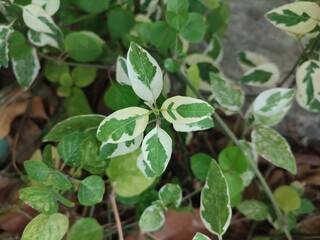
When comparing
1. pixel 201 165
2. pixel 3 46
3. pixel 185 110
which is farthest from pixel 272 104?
pixel 3 46

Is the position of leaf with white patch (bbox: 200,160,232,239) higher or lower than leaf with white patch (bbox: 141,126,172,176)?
lower

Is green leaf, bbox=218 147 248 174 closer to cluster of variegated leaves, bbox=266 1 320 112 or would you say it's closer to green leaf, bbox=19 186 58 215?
cluster of variegated leaves, bbox=266 1 320 112

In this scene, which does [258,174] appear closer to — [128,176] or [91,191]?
[128,176]

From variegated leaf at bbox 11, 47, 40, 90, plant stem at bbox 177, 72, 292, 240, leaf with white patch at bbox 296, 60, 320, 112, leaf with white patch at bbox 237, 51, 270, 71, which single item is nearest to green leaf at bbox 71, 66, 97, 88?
variegated leaf at bbox 11, 47, 40, 90

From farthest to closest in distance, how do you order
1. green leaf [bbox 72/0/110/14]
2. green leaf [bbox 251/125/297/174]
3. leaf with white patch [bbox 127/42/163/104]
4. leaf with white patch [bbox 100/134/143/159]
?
1. green leaf [bbox 72/0/110/14]
2. green leaf [bbox 251/125/297/174]
3. leaf with white patch [bbox 100/134/143/159]
4. leaf with white patch [bbox 127/42/163/104]

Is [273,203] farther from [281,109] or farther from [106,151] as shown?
[106,151]

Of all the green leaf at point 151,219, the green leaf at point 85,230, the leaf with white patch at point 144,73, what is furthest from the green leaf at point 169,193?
the leaf with white patch at point 144,73

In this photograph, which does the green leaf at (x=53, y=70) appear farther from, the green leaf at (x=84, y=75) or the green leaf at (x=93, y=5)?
the green leaf at (x=93, y=5)
